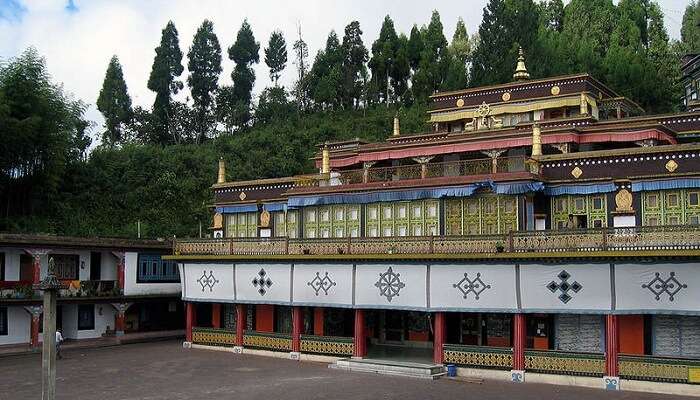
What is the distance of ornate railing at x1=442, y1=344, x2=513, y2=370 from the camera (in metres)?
22.7

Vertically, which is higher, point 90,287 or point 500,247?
point 500,247

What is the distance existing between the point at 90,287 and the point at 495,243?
62.9 ft

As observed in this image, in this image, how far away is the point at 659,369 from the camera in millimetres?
20250

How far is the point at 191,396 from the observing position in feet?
66.1

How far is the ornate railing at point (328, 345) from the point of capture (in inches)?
1032

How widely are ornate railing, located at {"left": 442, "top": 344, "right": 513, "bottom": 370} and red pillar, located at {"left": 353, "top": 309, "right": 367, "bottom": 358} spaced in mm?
3383

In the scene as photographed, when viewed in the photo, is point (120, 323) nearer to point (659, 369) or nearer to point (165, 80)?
point (659, 369)

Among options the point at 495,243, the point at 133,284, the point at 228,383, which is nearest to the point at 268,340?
the point at 228,383

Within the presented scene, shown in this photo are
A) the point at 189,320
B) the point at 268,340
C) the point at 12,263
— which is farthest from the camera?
the point at 189,320

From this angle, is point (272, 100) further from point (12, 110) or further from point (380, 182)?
point (380, 182)

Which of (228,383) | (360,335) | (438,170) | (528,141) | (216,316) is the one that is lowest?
(228,383)

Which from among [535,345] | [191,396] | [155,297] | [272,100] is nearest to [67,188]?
[155,297]

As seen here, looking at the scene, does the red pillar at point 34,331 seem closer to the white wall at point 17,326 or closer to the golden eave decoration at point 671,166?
the white wall at point 17,326

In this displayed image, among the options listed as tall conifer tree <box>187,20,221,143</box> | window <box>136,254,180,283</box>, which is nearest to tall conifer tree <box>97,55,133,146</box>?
tall conifer tree <box>187,20,221,143</box>
